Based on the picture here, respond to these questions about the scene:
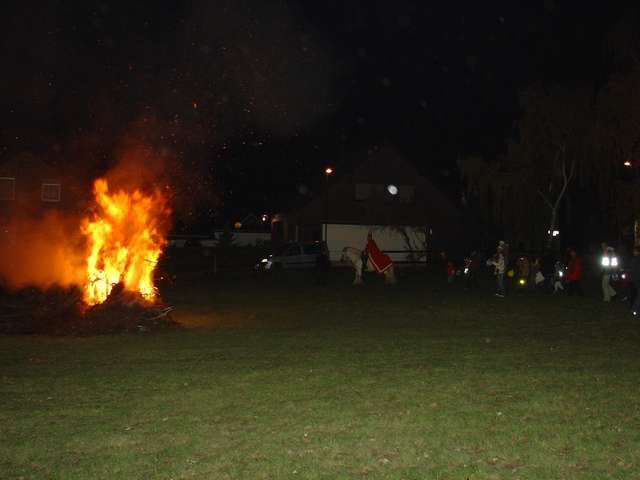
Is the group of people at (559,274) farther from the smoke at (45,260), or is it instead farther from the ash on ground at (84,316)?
the smoke at (45,260)

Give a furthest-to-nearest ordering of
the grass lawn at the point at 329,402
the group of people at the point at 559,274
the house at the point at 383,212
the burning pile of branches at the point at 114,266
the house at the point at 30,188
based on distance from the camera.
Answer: the house at the point at 383,212
the house at the point at 30,188
the group of people at the point at 559,274
the burning pile of branches at the point at 114,266
the grass lawn at the point at 329,402

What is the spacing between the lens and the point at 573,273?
23.1m

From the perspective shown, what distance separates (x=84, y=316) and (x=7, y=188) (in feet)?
128

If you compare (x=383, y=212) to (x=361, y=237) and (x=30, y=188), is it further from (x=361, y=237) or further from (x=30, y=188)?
(x=30, y=188)

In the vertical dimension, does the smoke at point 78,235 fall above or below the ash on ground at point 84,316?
above

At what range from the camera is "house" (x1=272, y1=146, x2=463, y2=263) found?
50.8 metres

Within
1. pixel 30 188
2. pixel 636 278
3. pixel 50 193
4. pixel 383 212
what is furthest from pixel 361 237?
pixel 636 278

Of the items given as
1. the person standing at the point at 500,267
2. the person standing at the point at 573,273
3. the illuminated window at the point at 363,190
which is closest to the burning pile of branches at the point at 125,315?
the person standing at the point at 500,267

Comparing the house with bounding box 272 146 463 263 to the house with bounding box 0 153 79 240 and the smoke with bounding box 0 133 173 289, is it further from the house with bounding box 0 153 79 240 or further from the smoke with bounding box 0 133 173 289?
the smoke with bounding box 0 133 173 289

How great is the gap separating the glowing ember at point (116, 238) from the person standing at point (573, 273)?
506 inches

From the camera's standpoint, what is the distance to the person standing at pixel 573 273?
23.2 m

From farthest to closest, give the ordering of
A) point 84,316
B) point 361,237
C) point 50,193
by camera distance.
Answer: point 50,193 → point 361,237 → point 84,316

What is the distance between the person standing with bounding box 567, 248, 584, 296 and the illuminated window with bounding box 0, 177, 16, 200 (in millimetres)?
39429

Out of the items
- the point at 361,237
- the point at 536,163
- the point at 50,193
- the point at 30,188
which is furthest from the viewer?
the point at 50,193
